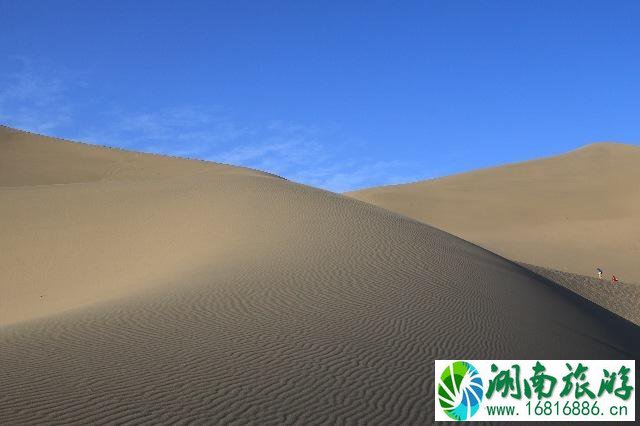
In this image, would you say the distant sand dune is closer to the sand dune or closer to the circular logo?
the sand dune

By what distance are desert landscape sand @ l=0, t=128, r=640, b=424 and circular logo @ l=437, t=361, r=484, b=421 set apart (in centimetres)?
22

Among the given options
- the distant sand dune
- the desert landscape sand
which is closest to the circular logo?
the desert landscape sand

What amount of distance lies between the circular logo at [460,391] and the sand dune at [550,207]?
30014 millimetres


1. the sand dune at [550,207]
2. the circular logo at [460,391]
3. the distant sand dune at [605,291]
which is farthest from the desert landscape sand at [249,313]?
the sand dune at [550,207]

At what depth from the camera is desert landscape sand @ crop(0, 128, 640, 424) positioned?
7.39 metres

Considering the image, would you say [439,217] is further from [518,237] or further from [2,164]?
[2,164]

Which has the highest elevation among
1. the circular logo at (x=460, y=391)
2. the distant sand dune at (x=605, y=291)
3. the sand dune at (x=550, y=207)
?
the sand dune at (x=550, y=207)

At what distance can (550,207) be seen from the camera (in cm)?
5406

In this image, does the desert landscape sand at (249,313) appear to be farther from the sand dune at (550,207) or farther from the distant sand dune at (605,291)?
the sand dune at (550,207)

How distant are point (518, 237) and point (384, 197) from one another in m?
14.3

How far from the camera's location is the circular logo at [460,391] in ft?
25.9

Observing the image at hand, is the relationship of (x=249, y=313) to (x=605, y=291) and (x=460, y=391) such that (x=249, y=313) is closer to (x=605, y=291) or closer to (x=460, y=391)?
(x=460, y=391)

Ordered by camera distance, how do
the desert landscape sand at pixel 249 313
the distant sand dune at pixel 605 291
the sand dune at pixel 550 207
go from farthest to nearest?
the sand dune at pixel 550 207 → the distant sand dune at pixel 605 291 → the desert landscape sand at pixel 249 313

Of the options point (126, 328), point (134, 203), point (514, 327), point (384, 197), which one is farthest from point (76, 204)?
point (384, 197)
